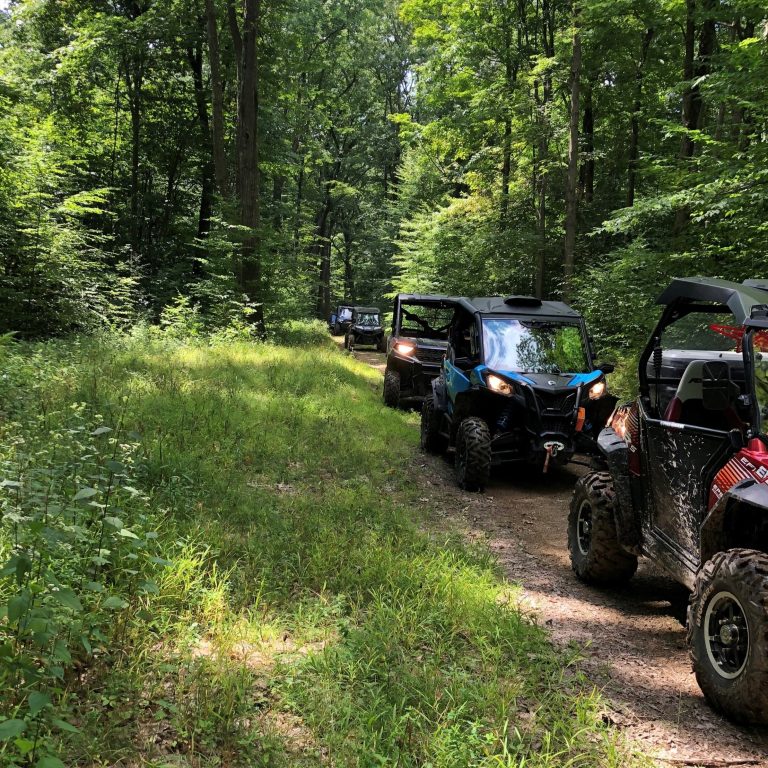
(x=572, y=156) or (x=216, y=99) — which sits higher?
(x=216, y=99)

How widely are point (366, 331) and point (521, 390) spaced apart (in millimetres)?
19100

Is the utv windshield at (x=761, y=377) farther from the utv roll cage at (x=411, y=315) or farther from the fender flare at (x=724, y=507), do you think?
the utv roll cage at (x=411, y=315)

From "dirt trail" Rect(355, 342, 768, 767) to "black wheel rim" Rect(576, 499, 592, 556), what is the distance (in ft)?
0.89

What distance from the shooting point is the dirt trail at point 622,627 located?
2.51 metres

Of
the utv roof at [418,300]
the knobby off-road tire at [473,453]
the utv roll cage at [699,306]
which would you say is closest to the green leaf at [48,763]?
the utv roll cage at [699,306]

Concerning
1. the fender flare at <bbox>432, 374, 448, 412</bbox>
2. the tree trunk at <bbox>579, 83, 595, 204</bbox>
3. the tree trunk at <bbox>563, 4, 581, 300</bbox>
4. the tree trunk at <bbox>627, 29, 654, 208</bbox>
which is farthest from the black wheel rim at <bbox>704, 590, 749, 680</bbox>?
the tree trunk at <bbox>579, 83, 595, 204</bbox>

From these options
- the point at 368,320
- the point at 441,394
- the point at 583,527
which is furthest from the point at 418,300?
the point at 368,320

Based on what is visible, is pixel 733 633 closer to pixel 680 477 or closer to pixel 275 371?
pixel 680 477

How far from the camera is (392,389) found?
11.0 m

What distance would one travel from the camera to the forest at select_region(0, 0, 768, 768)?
8.13 ft

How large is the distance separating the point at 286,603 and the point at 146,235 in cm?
2252

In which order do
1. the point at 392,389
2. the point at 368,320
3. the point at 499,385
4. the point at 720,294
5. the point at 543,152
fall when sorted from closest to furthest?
the point at 720,294 < the point at 499,385 < the point at 392,389 < the point at 543,152 < the point at 368,320

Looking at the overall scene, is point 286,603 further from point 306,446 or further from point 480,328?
point 480,328

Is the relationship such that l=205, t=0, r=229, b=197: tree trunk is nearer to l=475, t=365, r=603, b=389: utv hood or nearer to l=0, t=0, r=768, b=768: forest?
l=0, t=0, r=768, b=768: forest
